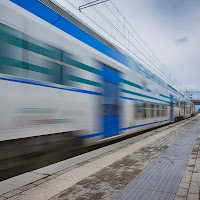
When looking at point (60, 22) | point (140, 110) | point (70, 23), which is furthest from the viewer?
point (140, 110)

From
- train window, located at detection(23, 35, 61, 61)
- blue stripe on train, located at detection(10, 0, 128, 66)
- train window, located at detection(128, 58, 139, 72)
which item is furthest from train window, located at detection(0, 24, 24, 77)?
train window, located at detection(128, 58, 139, 72)

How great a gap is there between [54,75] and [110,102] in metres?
2.84

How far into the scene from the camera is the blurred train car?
3.62 meters

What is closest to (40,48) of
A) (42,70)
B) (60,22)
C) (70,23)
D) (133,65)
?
(42,70)

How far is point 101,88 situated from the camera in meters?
6.40

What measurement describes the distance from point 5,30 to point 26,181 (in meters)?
2.40

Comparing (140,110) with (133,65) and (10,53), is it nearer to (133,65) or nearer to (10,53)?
(133,65)

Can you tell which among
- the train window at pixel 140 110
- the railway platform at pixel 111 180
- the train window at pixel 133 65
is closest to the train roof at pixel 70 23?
the train window at pixel 133 65

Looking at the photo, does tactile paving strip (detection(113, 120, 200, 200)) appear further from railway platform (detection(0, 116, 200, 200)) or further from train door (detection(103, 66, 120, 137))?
train door (detection(103, 66, 120, 137))

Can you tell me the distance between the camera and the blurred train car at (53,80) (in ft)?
11.9

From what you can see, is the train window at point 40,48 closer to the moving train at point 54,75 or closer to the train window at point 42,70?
the moving train at point 54,75

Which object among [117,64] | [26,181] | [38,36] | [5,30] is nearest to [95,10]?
[117,64]

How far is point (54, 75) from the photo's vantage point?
4504 millimetres

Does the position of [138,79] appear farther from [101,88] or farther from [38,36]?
[38,36]
